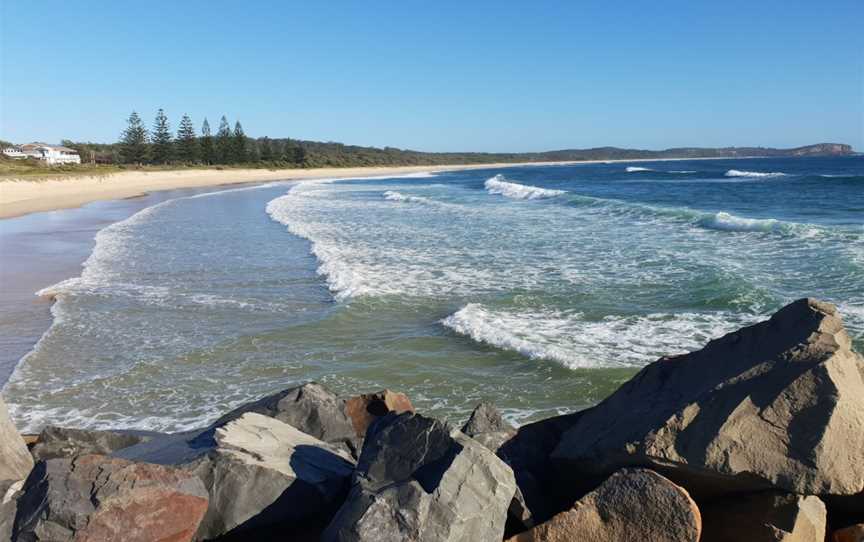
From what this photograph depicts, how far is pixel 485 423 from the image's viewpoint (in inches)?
198

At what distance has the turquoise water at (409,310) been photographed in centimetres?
832

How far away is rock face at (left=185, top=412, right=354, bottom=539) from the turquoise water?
2986 mm

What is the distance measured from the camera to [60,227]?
2738 cm

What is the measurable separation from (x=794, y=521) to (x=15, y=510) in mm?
3931

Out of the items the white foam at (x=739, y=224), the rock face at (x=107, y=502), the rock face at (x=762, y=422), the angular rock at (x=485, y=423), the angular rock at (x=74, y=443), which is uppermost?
the rock face at (x=762, y=422)

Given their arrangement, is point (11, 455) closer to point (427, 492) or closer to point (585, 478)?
point (427, 492)

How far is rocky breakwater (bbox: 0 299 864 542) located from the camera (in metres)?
3.53

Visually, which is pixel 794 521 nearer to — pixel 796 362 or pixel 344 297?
pixel 796 362

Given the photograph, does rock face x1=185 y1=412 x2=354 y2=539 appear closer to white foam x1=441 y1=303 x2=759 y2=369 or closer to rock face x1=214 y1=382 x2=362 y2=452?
rock face x1=214 y1=382 x2=362 y2=452

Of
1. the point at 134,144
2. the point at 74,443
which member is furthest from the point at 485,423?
the point at 134,144

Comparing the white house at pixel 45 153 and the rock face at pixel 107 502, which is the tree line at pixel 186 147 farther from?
the rock face at pixel 107 502

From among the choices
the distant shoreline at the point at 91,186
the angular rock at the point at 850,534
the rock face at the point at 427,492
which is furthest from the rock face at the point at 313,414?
the distant shoreline at the point at 91,186

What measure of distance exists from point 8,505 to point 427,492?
7.30 feet

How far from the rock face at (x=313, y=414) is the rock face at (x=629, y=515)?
6.87ft
